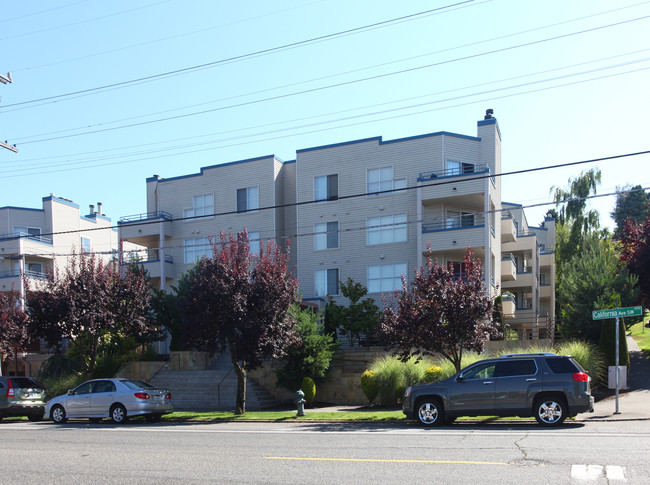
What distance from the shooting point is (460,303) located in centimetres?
1842

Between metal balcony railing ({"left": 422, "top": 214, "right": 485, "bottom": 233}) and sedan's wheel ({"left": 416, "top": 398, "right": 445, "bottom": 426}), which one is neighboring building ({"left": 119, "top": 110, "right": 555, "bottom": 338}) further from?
sedan's wheel ({"left": 416, "top": 398, "right": 445, "bottom": 426})

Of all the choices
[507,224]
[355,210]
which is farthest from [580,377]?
[507,224]

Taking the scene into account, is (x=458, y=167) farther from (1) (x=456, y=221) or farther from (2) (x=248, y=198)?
(2) (x=248, y=198)

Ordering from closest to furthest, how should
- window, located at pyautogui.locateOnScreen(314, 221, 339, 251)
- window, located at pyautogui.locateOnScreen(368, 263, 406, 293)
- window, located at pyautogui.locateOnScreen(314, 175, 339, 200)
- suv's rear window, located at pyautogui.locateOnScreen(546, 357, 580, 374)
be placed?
1. suv's rear window, located at pyautogui.locateOnScreen(546, 357, 580, 374)
2. window, located at pyautogui.locateOnScreen(368, 263, 406, 293)
3. window, located at pyautogui.locateOnScreen(314, 221, 339, 251)
4. window, located at pyautogui.locateOnScreen(314, 175, 339, 200)

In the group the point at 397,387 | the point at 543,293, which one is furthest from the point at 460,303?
the point at 543,293

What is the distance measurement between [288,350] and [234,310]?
4787 millimetres

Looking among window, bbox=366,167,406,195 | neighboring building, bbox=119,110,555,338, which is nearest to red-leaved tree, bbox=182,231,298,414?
neighboring building, bbox=119,110,555,338

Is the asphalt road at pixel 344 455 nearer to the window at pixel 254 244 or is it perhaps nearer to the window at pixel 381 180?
the window at pixel 381 180

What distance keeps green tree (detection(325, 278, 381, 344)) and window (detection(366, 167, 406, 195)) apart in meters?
5.38

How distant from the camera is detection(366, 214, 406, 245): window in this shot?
31.4 meters

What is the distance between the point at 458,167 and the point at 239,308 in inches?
613

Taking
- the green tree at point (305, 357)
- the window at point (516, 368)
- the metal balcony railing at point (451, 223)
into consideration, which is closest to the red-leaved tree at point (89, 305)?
the green tree at point (305, 357)

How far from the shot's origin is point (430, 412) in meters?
15.8

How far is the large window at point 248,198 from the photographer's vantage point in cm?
3512
